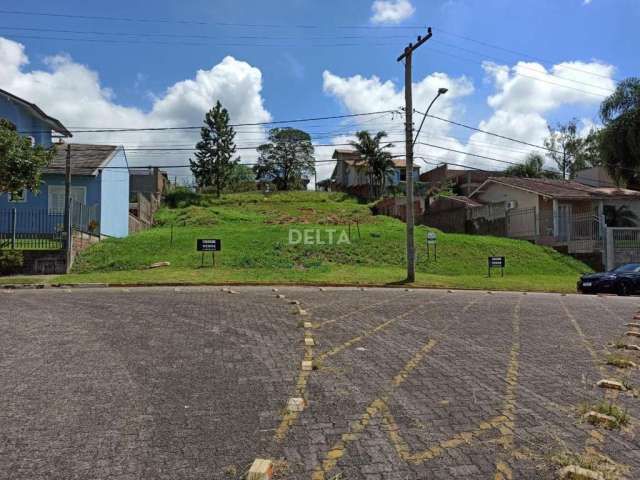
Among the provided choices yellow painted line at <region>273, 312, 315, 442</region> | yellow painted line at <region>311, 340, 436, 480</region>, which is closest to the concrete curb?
yellow painted line at <region>273, 312, 315, 442</region>

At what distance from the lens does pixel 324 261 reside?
75.9 ft

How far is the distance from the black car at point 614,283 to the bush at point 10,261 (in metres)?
22.1

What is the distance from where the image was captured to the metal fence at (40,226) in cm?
2122

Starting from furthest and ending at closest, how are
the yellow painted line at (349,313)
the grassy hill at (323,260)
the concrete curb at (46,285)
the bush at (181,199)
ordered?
the bush at (181,199) < the grassy hill at (323,260) < the concrete curb at (46,285) < the yellow painted line at (349,313)

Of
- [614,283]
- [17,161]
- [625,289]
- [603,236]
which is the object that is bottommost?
[625,289]

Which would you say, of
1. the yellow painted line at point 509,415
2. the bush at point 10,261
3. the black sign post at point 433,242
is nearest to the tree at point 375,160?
the black sign post at point 433,242

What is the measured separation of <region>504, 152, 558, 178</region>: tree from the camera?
52.3m

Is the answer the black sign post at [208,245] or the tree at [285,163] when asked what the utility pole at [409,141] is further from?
the tree at [285,163]

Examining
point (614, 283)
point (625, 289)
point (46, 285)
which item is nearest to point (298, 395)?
point (46, 285)

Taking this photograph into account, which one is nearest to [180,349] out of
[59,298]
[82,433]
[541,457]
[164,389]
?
[164,389]

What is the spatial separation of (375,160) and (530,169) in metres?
16.4

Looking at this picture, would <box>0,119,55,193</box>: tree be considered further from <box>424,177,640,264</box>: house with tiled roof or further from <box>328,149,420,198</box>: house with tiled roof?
<box>328,149,420,198</box>: house with tiled roof

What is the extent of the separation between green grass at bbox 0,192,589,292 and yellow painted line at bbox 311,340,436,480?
1321 cm

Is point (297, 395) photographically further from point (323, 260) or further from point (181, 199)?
point (181, 199)
